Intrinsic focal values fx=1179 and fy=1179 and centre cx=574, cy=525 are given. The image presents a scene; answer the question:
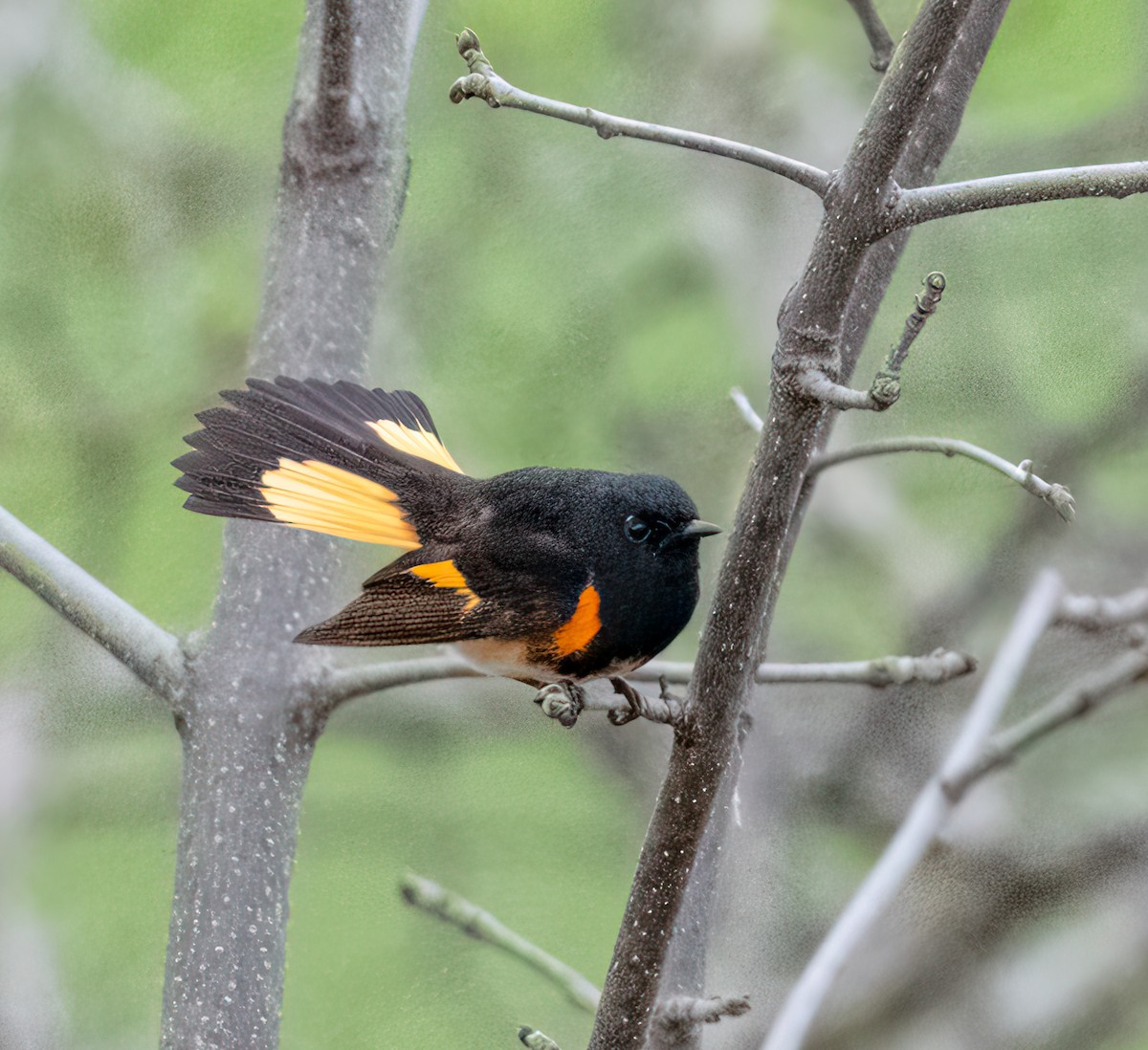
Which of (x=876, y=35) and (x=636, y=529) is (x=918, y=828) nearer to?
(x=636, y=529)

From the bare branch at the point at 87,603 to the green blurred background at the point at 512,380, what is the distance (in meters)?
0.07

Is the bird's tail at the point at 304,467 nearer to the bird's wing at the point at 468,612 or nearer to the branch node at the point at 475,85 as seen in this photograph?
the bird's wing at the point at 468,612

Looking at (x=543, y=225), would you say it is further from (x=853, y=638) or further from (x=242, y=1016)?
(x=242, y=1016)

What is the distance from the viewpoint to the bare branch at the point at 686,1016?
60 centimetres

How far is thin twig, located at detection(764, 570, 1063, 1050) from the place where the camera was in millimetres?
708

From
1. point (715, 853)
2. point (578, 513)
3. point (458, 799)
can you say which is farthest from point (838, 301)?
point (458, 799)

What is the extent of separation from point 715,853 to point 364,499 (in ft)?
1.09

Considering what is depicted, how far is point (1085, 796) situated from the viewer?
0.83 metres

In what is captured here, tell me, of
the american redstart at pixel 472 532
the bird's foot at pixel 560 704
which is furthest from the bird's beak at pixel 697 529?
the bird's foot at pixel 560 704

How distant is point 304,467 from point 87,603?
264 mm

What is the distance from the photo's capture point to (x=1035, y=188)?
476 mm

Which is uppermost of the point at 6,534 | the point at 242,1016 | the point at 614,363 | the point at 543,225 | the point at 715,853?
the point at 543,225

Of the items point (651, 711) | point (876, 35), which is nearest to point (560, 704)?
point (651, 711)

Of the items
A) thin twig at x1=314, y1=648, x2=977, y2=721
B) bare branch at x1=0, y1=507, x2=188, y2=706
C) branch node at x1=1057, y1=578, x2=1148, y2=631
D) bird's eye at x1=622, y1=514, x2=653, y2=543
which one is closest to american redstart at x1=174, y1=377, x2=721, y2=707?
bird's eye at x1=622, y1=514, x2=653, y2=543
